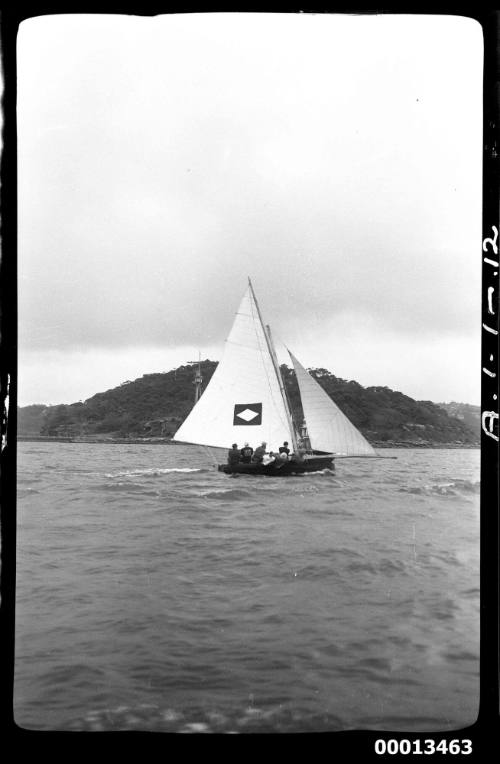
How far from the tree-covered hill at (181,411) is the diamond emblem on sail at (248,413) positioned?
113 cm

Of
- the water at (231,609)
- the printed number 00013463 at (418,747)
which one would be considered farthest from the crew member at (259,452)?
the printed number 00013463 at (418,747)

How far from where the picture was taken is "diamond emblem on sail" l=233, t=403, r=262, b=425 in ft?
13.3

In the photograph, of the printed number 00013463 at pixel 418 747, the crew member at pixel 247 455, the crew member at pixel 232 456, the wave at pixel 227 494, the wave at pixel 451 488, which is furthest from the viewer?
the crew member at pixel 247 455

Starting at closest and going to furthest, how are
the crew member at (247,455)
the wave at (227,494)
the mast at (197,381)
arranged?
1. the wave at (227,494)
2. the mast at (197,381)
3. the crew member at (247,455)

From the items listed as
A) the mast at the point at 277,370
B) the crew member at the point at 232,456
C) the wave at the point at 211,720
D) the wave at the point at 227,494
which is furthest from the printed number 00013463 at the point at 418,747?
the crew member at the point at 232,456

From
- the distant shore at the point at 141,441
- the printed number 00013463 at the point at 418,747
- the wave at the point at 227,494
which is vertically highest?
the distant shore at the point at 141,441

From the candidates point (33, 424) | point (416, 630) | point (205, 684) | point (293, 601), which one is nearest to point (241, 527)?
point (293, 601)

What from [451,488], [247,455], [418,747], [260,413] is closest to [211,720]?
[418,747]

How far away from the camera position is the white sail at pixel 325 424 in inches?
114

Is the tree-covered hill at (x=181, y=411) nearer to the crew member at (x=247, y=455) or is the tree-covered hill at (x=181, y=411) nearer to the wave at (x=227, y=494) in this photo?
the wave at (x=227, y=494)

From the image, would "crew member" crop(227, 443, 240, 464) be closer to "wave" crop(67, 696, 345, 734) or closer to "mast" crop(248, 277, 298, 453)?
"mast" crop(248, 277, 298, 453)

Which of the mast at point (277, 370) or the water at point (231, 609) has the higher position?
the mast at point (277, 370)

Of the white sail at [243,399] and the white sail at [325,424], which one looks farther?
the white sail at [325,424]

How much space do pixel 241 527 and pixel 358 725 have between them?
2.91 feet
